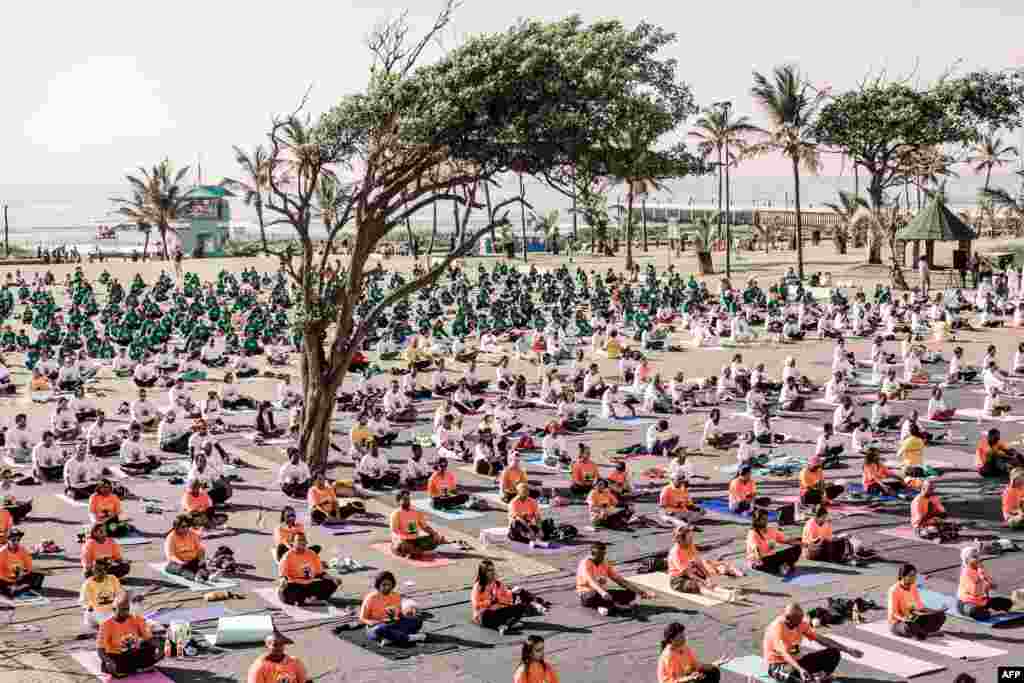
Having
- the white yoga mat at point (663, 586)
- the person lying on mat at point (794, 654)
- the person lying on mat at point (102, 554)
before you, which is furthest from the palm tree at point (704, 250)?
the person lying on mat at point (794, 654)

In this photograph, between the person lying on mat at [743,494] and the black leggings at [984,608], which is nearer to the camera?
the black leggings at [984,608]

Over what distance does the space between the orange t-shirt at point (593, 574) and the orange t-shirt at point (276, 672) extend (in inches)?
185

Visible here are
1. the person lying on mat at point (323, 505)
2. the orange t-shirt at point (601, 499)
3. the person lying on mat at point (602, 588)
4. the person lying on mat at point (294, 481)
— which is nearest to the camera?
the person lying on mat at point (602, 588)

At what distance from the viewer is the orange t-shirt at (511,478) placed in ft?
70.6

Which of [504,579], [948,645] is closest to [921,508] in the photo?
[948,645]

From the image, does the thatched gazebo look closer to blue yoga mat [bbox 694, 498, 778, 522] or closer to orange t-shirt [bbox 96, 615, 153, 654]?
blue yoga mat [bbox 694, 498, 778, 522]

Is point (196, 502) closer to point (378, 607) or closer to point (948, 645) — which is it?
point (378, 607)

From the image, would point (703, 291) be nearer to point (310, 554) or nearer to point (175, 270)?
point (175, 270)

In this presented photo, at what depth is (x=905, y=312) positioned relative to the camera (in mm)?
42125

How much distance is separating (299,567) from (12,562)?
3.70 metres

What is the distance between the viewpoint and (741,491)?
20812 millimetres

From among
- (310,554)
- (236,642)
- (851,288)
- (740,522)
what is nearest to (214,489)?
(310,554)

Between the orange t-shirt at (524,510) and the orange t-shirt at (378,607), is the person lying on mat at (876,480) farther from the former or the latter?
the orange t-shirt at (378,607)

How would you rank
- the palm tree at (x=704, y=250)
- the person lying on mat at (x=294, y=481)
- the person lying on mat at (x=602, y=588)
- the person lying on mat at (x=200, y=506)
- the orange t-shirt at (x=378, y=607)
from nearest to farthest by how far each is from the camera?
the orange t-shirt at (x=378, y=607)
the person lying on mat at (x=602, y=588)
the person lying on mat at (x=200, y=506)
the person lying on mat at (x=294, y=481)
the palm tree at (x=704, y=250)
